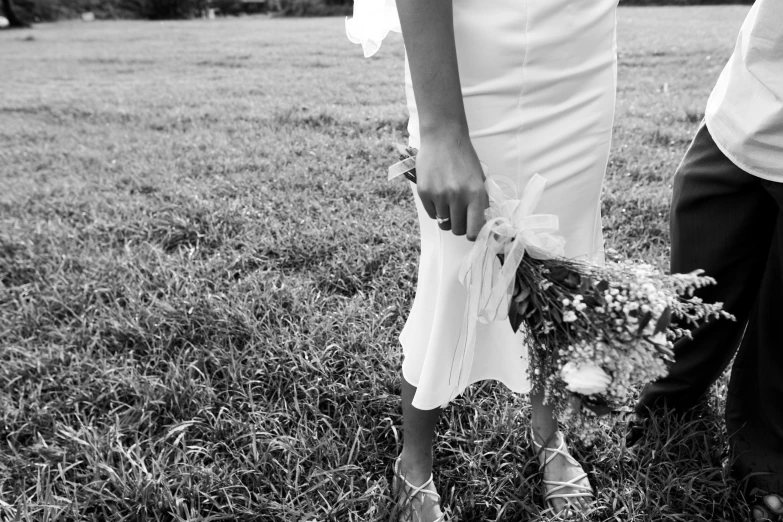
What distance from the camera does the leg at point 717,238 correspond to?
1.50 metres

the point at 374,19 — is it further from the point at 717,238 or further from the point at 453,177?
the point at 717,238

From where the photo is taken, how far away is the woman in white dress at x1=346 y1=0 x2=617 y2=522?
110 centimetres

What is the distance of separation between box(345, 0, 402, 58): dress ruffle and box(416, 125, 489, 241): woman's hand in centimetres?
47

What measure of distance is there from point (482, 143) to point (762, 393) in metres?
1.18

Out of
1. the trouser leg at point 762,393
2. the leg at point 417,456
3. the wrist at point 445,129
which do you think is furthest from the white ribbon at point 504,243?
the trouser leg at point 762,393

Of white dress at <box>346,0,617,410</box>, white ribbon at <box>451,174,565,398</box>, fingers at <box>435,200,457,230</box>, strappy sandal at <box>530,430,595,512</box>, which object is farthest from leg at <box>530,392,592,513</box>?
fingers at <box>435,200,457,230</box>

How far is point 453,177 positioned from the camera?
109 centimetres

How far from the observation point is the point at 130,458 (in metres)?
1.71

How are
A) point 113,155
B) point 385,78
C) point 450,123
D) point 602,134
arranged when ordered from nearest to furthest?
point 450,123, point 602,134, point 113,155, point 385,78

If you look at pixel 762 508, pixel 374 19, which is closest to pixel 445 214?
pixel 374 19

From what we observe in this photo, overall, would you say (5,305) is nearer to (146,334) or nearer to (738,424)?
(146,334)

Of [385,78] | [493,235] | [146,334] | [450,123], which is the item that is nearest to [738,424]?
[493,235]

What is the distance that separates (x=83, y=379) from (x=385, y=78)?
20.6 feet

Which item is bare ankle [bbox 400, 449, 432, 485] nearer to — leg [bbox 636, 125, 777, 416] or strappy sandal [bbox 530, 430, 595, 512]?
strappy sandal [bbox 530, 430, 595, 512]
